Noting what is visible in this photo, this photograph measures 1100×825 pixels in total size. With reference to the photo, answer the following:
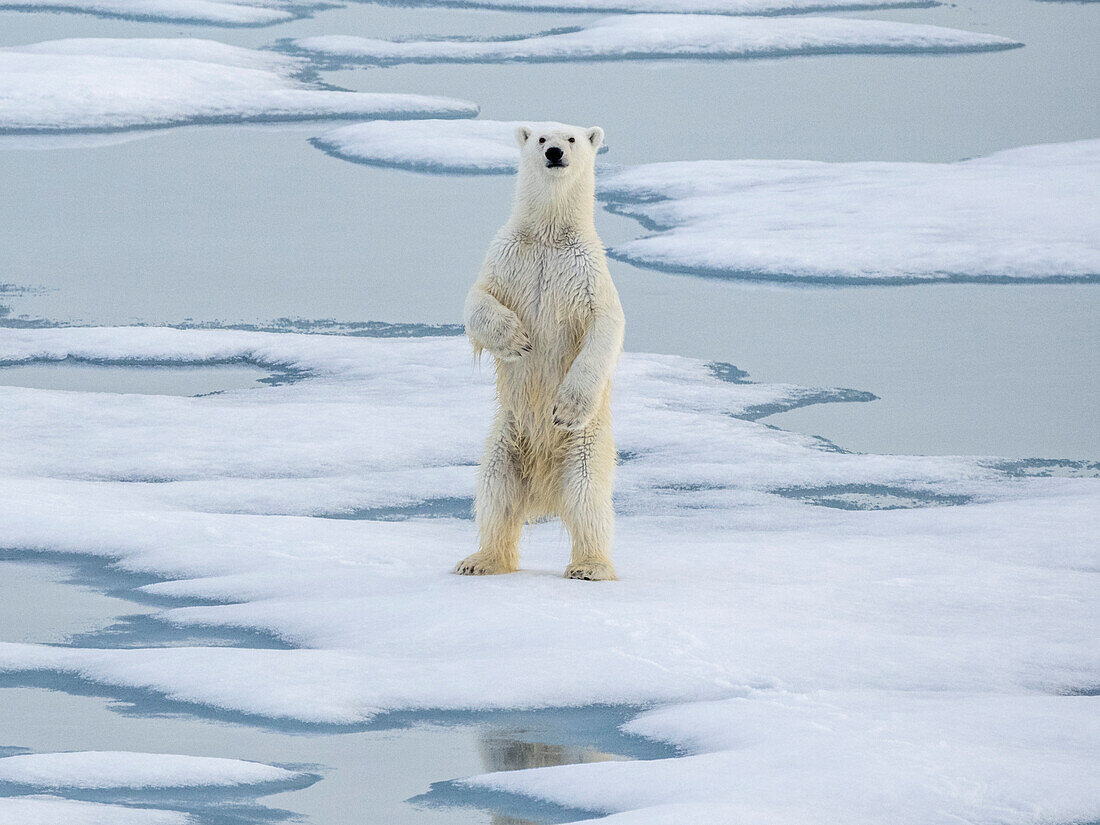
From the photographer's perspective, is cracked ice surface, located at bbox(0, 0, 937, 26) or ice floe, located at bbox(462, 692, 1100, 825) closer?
ice floe, located at bbox(462, 692, 1100, 825)

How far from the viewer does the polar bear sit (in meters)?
4.64

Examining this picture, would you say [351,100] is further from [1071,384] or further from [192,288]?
[1071,384]

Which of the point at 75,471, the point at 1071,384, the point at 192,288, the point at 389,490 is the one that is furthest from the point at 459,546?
the point at 192,288

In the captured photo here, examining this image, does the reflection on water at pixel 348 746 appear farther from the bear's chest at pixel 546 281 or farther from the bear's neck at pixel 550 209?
the bear's neck at pixel 550 209

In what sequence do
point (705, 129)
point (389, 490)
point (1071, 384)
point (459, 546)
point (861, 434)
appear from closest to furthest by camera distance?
point (459, 546), point (389, 490), point (861, 434), point (1071, 384), point (705, 129)

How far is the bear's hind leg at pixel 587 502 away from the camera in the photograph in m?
4.67

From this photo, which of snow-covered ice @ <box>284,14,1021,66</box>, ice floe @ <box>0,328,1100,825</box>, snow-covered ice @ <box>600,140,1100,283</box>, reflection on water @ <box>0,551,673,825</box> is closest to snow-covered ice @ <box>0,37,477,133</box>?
snow-covered ice @ <box>284,14,1021,66</box>

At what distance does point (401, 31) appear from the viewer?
78.5 ft

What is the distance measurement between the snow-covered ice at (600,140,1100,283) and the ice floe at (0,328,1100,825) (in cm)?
329

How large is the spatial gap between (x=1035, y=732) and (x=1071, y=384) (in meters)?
4.83

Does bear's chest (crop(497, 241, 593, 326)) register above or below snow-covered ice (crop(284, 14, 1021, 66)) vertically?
below

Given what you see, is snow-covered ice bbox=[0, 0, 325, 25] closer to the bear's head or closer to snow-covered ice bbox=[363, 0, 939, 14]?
snow-covered ice bbox=[363, 0, 939, 14]

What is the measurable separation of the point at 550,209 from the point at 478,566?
1.06 m

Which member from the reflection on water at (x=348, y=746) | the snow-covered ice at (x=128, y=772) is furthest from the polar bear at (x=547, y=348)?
the snow-covered ice at (x=128, y=772)
